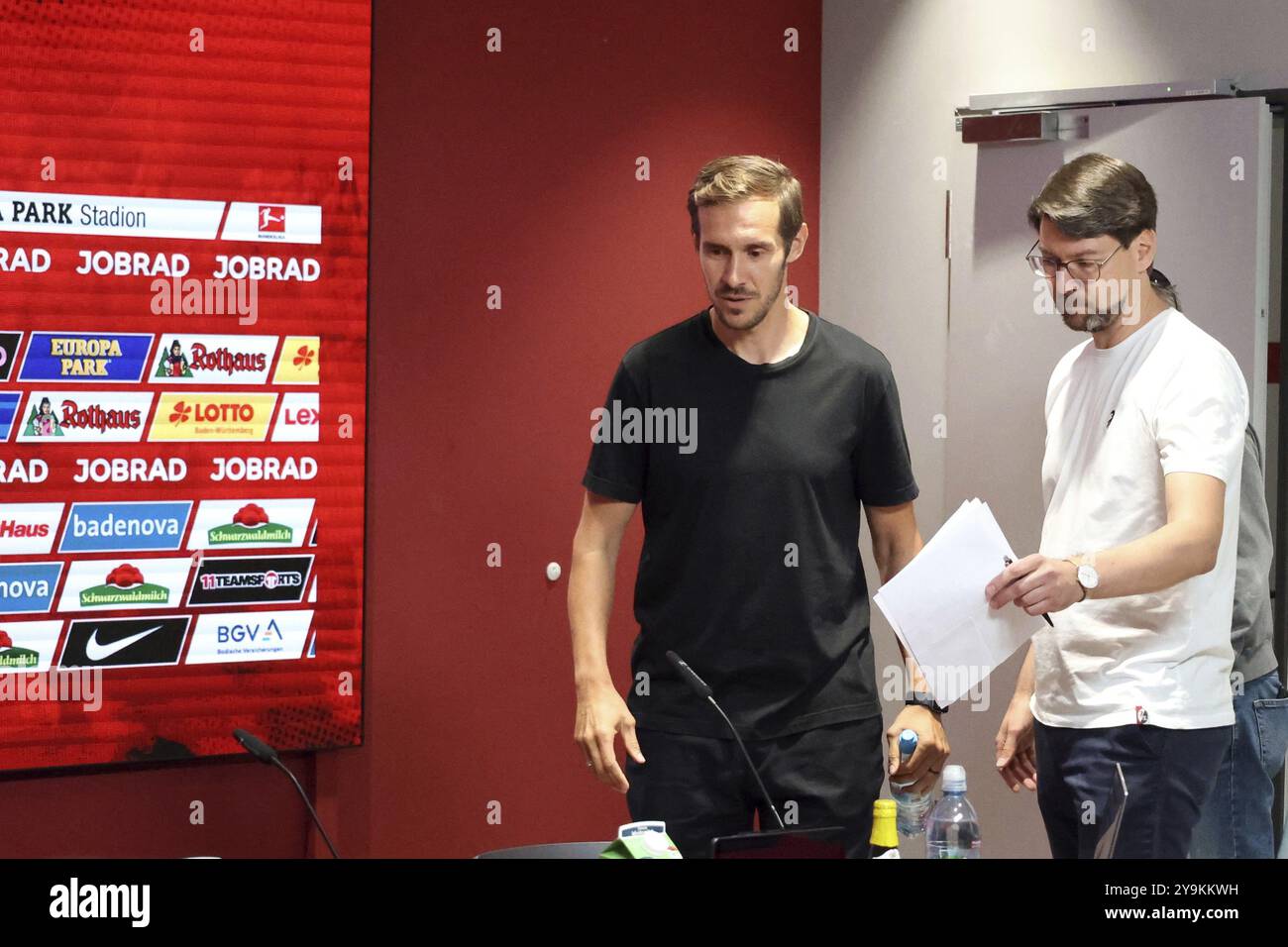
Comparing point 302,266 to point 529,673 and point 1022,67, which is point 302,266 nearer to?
point 529,673

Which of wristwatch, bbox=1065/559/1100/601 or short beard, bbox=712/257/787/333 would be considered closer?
wristwatch, bbox=1065/559/1100/601

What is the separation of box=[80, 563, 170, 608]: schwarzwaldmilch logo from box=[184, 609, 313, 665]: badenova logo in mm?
113

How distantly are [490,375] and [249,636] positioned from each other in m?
0.86

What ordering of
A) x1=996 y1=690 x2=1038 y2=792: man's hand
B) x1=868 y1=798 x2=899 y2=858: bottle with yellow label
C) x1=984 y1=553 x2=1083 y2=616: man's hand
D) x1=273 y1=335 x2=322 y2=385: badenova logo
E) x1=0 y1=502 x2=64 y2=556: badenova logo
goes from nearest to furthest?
x1=868 y1=798 x2=899 y2=858: bottle with yellow label
x1=984 y1=553 x2=1083 y2=616: man's hand
x1=996 y1=690 x2=1038 y2=792: man's hand
x1=0 y1=502 x2=64 y2=556: badenova logo
x1=273 y1=335 x2=322 y2=385: badenova logo

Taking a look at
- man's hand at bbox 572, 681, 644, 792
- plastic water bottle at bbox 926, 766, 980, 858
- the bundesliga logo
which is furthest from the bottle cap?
the bundesliga logo

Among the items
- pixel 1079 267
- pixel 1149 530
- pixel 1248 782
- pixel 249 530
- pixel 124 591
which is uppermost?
pixel 1079 267

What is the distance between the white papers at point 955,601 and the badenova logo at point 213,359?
1.81m

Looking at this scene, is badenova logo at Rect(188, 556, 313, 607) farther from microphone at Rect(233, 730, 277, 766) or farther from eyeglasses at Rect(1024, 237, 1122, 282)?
eyeglasses at Rect(1024, 237, 1122, 282)

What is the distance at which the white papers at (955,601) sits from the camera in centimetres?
191

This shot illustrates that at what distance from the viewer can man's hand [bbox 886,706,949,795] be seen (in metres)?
1.98

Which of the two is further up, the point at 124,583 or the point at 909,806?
A: the point at 124,583

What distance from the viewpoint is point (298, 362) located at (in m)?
3.24

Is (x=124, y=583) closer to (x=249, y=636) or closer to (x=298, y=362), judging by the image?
(x=249, y=636)
